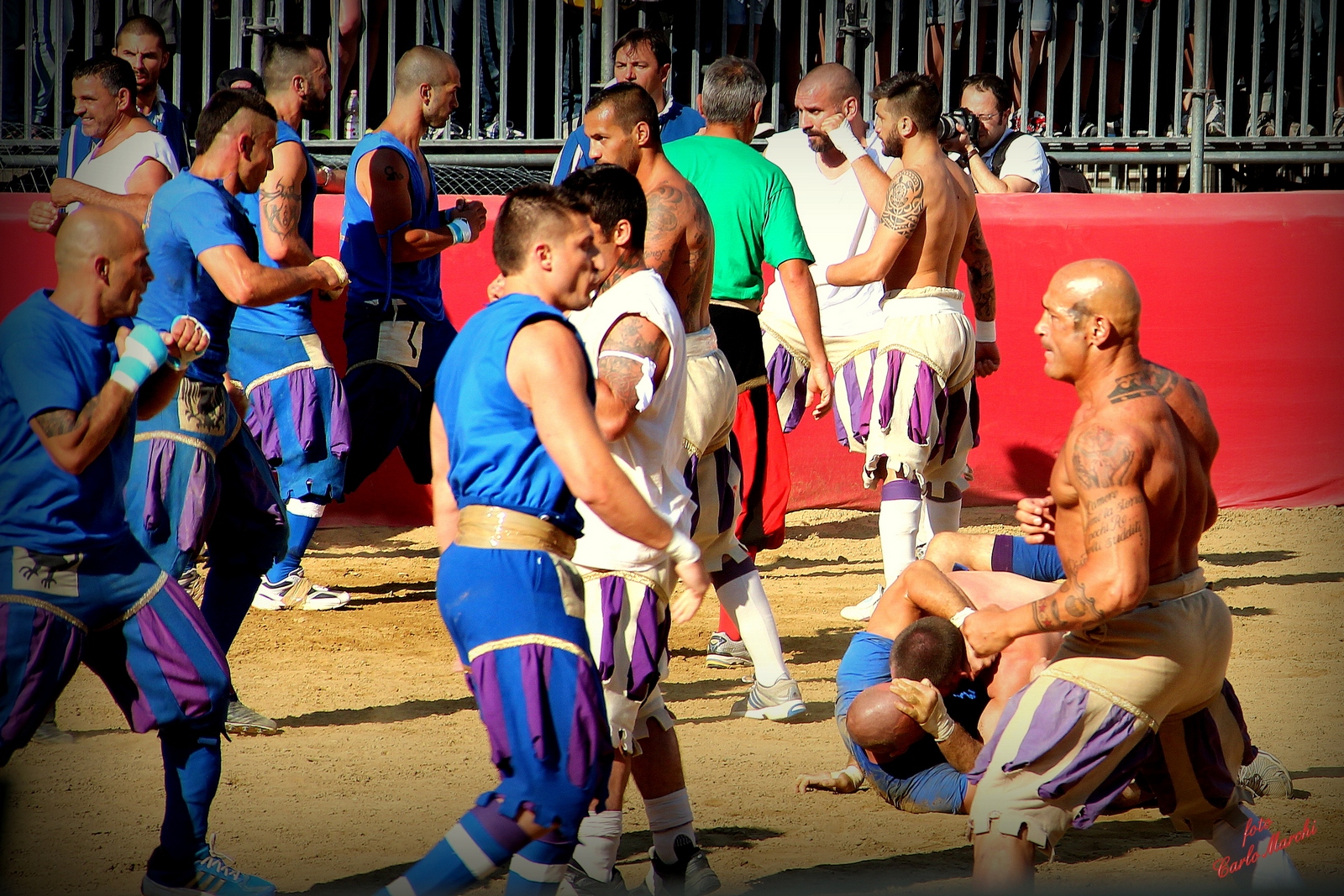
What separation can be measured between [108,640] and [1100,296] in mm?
2603

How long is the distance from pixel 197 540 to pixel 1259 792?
350cm

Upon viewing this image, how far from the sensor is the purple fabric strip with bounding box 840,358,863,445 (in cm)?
654

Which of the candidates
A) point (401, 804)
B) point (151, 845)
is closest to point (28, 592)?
point (151, 845)

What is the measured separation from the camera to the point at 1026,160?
9141mm

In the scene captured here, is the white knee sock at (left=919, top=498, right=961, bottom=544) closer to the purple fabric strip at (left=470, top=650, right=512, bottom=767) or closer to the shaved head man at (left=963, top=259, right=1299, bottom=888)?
the shaved head man at (left=963, top=259, right=1299, bottom=888)

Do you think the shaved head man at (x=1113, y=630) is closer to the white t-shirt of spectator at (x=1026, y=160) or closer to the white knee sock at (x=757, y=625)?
the white knee sock at (x=757, y=625)

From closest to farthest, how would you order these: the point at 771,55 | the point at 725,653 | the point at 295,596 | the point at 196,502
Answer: the point at 196,502, the point at 725,653, the point at 295,596, the point at 771,55

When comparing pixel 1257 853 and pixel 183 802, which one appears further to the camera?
pixel 1257 853

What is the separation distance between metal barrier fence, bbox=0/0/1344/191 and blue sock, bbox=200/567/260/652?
4.91 metres

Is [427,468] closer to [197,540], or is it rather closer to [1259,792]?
[197,540]

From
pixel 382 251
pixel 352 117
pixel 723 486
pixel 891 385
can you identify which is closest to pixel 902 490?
pixel 891 385

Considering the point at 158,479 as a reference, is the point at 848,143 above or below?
above

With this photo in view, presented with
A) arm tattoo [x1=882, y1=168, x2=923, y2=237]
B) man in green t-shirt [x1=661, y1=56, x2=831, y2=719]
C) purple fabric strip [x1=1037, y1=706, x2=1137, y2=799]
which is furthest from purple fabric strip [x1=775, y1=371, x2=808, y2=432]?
purple fabric strip [x1=1037, y1=706, x2=1137, y2=799]

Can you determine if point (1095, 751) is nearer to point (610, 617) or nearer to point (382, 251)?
point (610, 617)
